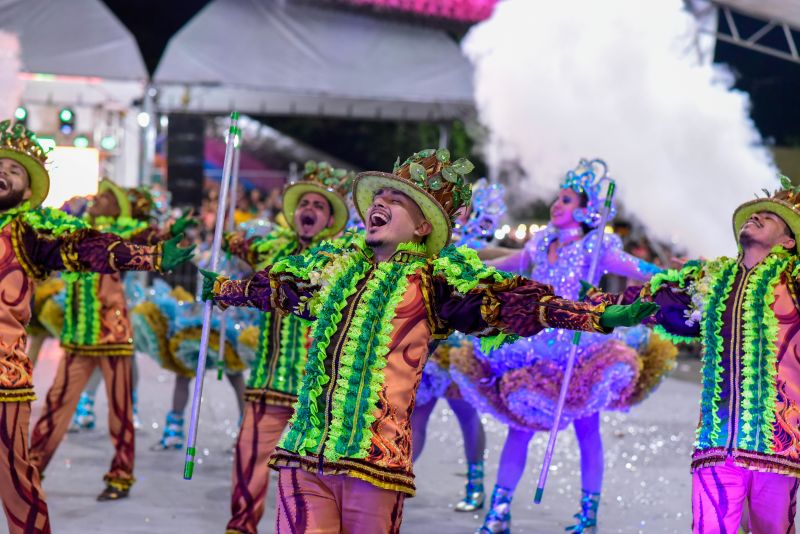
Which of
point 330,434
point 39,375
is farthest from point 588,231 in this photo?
point 39,375

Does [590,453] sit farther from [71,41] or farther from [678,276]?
[71,41]

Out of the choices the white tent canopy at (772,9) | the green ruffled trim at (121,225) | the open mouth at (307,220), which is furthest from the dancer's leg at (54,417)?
the white tent canopy at (772,9)

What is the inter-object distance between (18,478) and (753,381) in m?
3.05

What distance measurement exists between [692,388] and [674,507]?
6.88 meters

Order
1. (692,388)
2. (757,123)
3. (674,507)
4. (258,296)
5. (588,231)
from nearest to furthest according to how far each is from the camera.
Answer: (258,296)
(588,231)
(674,507)
(692,388)
(757,123)

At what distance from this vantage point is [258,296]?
14.6ft

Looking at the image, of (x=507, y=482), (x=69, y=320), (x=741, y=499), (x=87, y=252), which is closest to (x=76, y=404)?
(x=69, y=320)

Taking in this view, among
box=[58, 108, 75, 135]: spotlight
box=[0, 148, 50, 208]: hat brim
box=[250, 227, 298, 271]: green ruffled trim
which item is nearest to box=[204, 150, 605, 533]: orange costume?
box=[0, 148, 50, 208]: hat brim

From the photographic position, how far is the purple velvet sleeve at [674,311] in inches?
200

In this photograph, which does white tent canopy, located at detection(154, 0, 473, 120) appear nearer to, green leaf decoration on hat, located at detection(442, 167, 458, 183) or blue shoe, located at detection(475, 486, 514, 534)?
blue shoe, located at detection(475, 486, 514, 534)

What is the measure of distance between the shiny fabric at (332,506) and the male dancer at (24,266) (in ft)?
4.99

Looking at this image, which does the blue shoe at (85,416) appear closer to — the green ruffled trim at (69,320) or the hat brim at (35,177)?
the green ruffled trim at (69,320)

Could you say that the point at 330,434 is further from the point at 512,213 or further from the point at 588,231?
the point at 512,213

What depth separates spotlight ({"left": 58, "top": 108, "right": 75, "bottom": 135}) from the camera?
1441 centimetres
